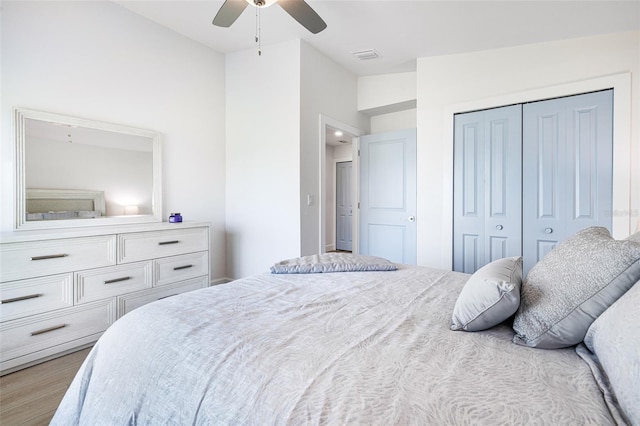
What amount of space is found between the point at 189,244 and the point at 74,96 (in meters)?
1.54

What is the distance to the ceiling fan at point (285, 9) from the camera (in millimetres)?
1998

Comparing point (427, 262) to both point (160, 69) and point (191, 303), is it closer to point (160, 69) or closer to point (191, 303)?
point (191, 303)

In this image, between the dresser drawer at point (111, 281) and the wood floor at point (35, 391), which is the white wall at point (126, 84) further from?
the wood floor at point (35, 391)

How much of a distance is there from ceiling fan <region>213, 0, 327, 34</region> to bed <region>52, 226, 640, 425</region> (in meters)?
1.83

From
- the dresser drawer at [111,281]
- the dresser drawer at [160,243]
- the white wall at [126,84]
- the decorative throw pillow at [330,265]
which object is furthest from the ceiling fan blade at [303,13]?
the dresser drawer at [111,281]

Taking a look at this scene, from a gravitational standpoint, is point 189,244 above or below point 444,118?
below

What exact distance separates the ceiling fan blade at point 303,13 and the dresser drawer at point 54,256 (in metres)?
2.11

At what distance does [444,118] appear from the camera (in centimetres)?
332

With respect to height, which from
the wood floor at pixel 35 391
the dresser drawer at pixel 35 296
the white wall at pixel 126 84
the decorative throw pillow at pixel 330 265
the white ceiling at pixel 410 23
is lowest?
the wood floor at pixel 35 391

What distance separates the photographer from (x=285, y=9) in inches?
81.4

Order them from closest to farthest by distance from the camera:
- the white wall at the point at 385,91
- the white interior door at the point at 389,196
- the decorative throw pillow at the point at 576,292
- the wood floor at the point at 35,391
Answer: the decorative throw pillow at the point at 576,292
the wood floor at the point at 35,391
the white interior door at the point at 389,196
the white wall at the point at 385,91

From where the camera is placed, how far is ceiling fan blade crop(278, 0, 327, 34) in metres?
2.01

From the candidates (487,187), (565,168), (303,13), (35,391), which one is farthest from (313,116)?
(35,391)

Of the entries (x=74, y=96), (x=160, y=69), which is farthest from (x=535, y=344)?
(x=160, y=69)
